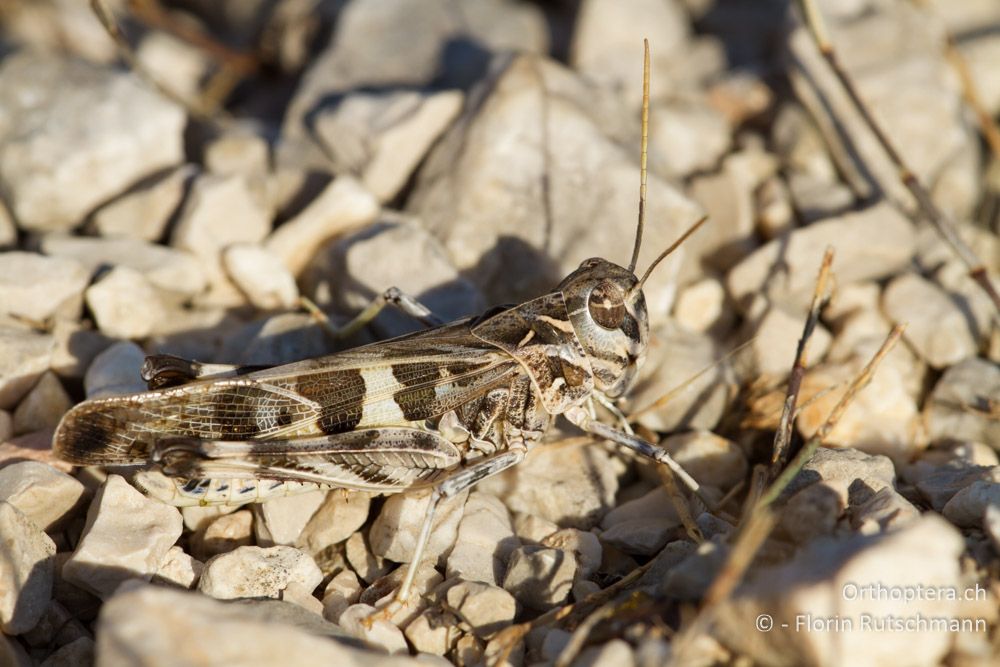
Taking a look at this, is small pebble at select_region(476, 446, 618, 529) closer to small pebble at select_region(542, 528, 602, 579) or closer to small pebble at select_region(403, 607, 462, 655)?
small pebble at select_region(542, 528, 602, 579)

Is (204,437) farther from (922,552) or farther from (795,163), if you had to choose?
(795,163)

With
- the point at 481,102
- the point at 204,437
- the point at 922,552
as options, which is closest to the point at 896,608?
the point at 922,552

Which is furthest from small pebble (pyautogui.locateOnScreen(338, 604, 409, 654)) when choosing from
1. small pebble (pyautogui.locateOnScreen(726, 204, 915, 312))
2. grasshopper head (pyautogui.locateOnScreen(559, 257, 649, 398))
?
small pebble (pyautogui.locateOnScreen(726, 204, 915, 312))

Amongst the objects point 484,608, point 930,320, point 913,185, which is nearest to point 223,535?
point 484,608

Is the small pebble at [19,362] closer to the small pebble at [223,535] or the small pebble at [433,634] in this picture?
the small pebble at [223,535]

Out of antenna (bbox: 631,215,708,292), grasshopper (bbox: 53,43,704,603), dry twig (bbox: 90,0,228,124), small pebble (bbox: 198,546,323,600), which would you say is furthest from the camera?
dry twig (bbox: 90,0,228,124)

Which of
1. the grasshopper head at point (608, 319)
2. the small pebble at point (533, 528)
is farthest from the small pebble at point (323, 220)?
the small pebble at point (533, 528)
